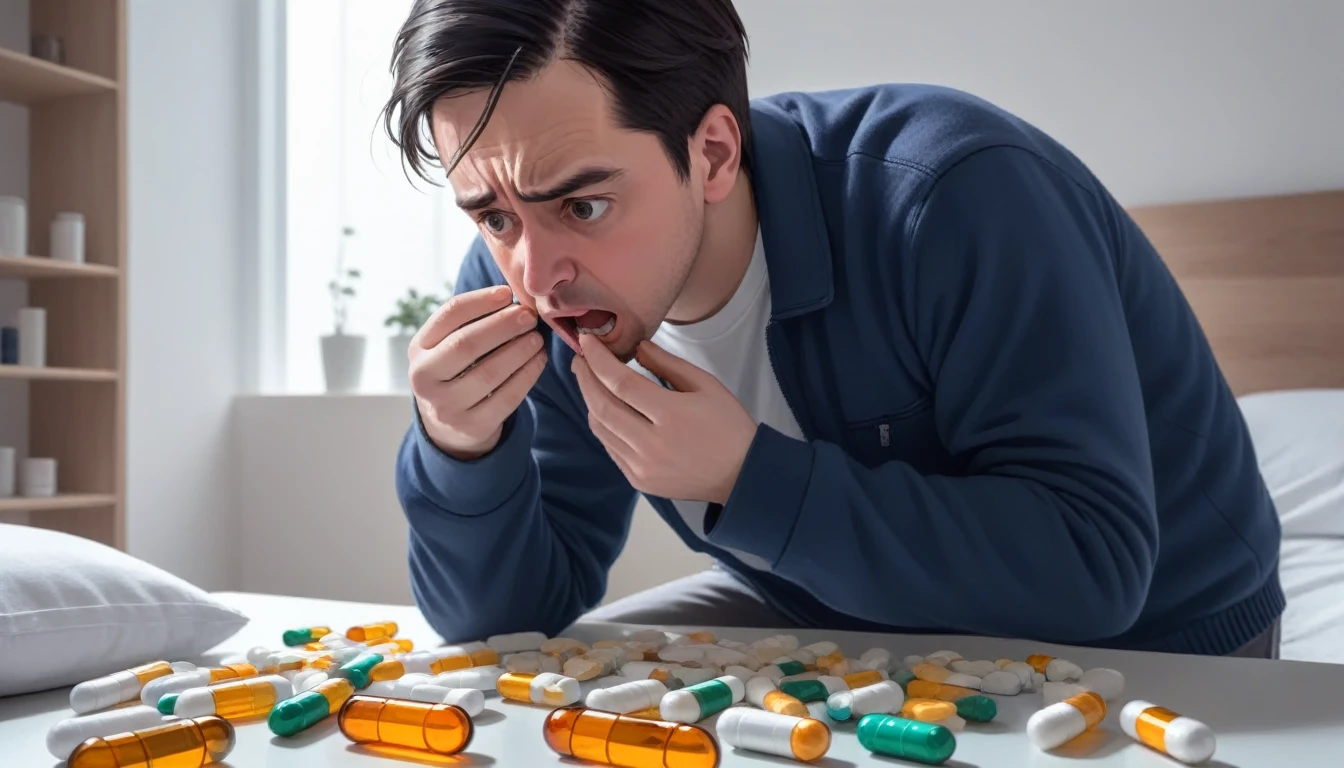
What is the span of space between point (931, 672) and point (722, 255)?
0.49 meters

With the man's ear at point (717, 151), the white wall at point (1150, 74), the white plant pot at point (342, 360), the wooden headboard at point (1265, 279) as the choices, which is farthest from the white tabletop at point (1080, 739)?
the white plant pot at point (342, 360)

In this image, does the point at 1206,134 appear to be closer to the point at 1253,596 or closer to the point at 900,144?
the point at 1253,596

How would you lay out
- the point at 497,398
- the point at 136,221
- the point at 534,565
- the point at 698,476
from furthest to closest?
the point at 136,221 < the point at 534,565 < the point at 497,398 < the point at 698,476

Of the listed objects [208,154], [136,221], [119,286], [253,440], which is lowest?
[253,440]

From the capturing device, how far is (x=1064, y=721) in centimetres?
64

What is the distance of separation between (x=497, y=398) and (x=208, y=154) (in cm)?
283

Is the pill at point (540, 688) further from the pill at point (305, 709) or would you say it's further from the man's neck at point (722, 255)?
the man's neck at point (722, 255)

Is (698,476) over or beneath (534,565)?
over

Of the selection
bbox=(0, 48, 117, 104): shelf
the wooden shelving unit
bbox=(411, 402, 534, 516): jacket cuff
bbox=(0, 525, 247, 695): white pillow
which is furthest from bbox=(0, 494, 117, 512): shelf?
bbox=(411, 402, 534, 516): jacket cuff

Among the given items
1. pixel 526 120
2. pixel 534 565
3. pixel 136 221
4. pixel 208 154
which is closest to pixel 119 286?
pixel 136 221

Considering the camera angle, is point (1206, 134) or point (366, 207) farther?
point (366, 207)

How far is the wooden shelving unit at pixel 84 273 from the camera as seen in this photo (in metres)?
2.86

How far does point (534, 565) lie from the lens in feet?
3.76

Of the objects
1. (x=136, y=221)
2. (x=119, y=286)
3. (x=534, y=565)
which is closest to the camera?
(x=534, y=565)
